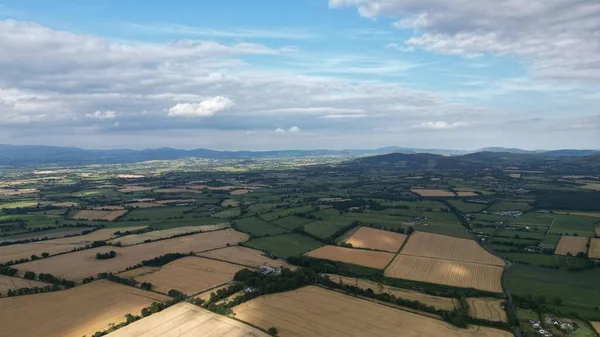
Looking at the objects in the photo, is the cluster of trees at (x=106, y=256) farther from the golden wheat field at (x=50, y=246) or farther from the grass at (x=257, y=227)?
the grass at (x=257, y=227)

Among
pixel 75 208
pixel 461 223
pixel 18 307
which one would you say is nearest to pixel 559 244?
pixel 461 223

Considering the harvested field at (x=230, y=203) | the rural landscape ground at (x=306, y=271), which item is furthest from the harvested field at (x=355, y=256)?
the harvested field at (x=230, y=203)

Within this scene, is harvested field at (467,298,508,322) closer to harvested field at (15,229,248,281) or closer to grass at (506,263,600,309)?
grass at (506,263,600,309)

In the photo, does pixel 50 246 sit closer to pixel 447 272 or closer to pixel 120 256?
pixel 120 256

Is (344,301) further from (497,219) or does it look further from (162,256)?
(497,219)

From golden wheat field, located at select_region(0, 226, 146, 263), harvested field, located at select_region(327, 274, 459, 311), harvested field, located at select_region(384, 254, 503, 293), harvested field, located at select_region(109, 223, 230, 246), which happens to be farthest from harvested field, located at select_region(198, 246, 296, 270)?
golden wheat field, located at select_region(0, 226, 146, 263)

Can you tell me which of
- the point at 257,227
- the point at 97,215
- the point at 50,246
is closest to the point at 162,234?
the point at 50,246

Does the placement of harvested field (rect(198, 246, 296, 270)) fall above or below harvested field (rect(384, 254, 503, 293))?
below
